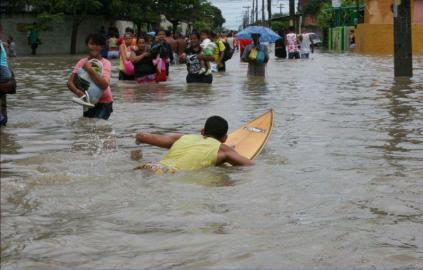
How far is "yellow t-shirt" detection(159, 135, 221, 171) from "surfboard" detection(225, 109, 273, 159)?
72cm

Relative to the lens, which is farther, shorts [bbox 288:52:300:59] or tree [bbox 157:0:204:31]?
tree [bbox 157:0:204:31]

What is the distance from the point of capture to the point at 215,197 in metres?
5.94

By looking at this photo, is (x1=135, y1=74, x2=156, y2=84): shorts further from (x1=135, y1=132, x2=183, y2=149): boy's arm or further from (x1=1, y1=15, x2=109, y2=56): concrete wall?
(x1=1, y1=15, x2=109, y2=56): concrete wall

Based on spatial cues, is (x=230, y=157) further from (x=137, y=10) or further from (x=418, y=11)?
(x=137, y=10)

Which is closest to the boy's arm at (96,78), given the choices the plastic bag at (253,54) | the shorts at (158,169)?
the shorts at (158,169)

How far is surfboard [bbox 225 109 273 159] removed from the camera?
7885 millimetres

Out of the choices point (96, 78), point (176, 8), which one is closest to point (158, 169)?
point (96, 78)

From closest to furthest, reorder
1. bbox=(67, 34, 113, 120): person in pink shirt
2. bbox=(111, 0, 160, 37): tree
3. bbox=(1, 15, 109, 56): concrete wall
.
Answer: bbox=(67, 34, 113, 120): person in pink shirt < bbox=(1, 15, 109, 56): concrete wall < bbox=(111, 0, 160, 37): tree

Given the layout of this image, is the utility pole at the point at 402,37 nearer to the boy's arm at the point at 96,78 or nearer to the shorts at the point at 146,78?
the shorts at the point at 146,78

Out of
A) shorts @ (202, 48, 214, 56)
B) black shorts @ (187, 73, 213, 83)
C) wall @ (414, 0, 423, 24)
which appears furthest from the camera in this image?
wall @ (414, 0, 423, 24)

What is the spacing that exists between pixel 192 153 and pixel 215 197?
103 centimetres

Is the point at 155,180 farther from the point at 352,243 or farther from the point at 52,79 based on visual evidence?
the point at 52,79

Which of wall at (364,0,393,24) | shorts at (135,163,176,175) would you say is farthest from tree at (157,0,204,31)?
shorts at (135,163,176,175)

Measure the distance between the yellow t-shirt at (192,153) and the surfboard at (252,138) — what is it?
28.4 inches
